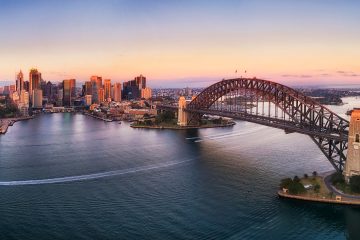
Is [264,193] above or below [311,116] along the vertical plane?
below

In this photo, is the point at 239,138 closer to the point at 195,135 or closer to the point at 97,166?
the point at 195,135

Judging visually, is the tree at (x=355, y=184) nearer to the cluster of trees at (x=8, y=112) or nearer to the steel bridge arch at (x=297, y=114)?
the steel bridge arch at (x=297, y=114)

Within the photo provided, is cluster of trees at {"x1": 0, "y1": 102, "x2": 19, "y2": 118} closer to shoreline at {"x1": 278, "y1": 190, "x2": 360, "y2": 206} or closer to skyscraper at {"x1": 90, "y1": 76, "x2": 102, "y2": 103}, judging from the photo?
skyscraper at {"x1": 90, "y1": 76, "x2": 102, "y2": 103}

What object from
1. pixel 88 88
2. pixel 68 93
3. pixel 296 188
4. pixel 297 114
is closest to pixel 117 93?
pixel 88 88

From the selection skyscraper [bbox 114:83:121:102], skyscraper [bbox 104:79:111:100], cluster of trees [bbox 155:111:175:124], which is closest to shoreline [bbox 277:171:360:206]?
cluster of trees [bbox 155:111:175:124]

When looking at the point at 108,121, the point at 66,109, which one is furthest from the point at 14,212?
the point at 66,109

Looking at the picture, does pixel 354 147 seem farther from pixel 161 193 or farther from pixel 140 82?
pixel 140 82

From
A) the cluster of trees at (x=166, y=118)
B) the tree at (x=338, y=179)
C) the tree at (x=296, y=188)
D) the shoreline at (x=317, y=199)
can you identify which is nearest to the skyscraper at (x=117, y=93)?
the cluster of trees at (x=166, y=118)
